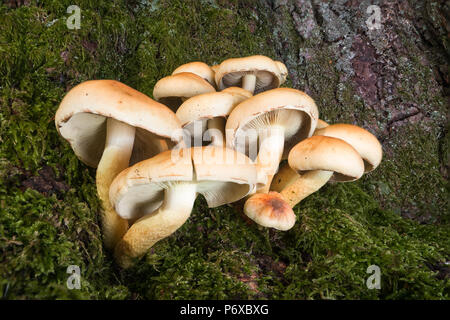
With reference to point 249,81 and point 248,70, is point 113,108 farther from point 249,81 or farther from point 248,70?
point 249,81

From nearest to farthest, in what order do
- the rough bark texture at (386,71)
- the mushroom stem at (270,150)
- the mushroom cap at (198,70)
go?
the mushroom stem at (270,150) < the mushroom cap at (198,70) < the rough bark texture at (386,71)

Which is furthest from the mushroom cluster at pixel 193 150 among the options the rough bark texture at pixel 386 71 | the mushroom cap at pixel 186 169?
the rough bark texture at pixel 386 71

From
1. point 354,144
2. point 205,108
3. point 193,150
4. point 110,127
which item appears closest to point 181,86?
point 205,108

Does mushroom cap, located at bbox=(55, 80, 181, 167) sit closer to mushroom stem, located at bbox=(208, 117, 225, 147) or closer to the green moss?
the green moss

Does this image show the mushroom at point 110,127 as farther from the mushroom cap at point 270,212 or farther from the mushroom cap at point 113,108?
the mushroom cap at point 270,212

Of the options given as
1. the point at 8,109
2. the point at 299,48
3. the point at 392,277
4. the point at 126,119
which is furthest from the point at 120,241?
the point at 299,48

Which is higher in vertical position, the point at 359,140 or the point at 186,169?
the point at 359,140
